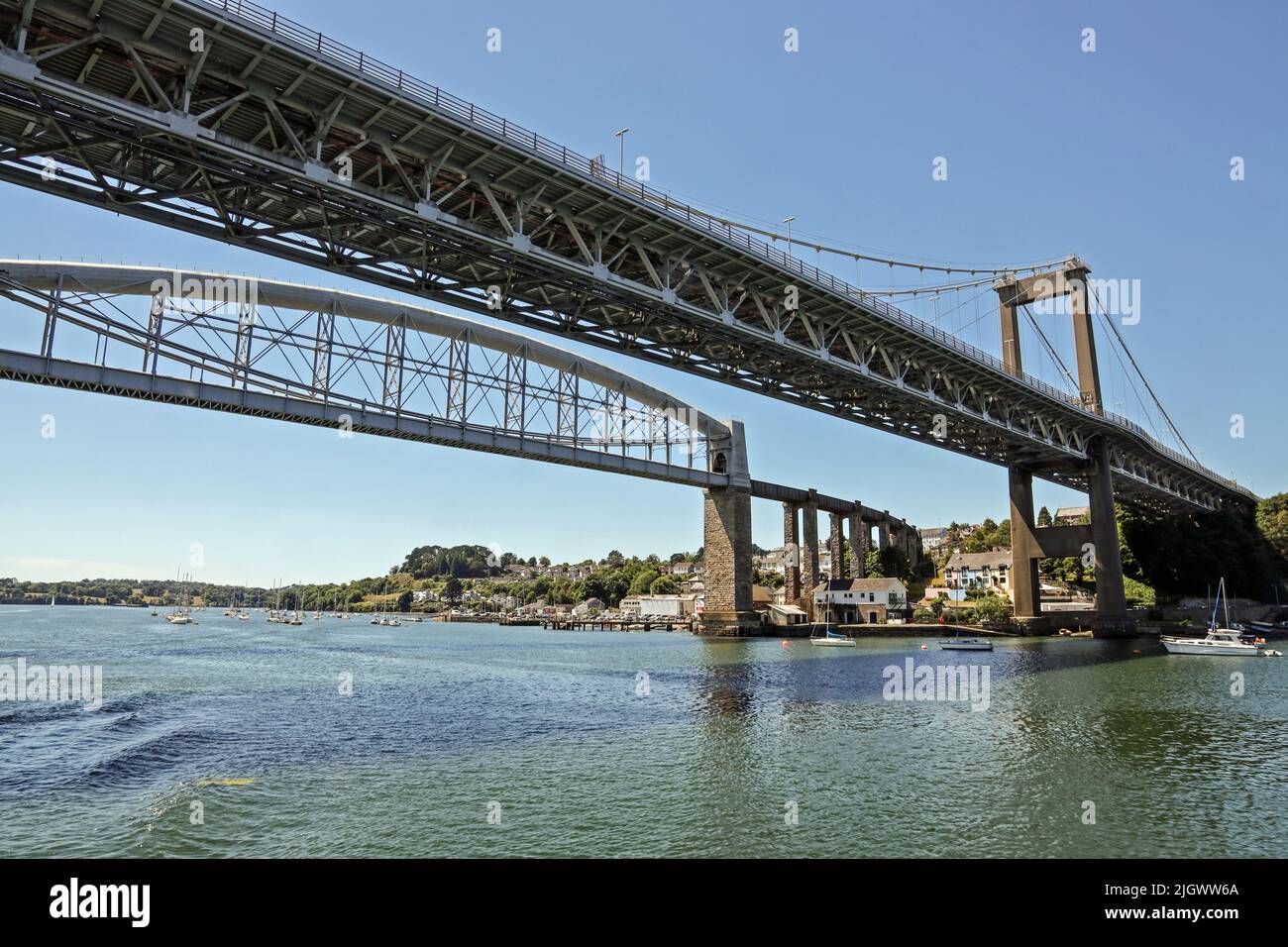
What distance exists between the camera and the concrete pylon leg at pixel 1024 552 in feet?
250

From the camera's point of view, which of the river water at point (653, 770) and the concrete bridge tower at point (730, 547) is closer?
the river water at point (653, 770)

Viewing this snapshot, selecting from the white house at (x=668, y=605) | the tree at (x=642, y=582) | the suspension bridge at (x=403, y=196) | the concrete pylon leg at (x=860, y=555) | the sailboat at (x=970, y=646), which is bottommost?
the white house at (x=668, y=605)

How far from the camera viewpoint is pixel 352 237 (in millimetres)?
28141

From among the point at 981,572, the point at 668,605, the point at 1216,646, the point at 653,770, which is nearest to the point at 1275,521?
the point at 981,572

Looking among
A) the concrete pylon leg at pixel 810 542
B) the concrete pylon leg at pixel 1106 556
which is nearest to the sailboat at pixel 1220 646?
the concrete pylon leg at pixel 1106 556

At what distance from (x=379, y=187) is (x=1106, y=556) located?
2813 inches

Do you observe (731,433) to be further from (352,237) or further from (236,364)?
(352,237)

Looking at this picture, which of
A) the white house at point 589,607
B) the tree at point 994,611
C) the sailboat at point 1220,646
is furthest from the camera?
the white house at point 589,607

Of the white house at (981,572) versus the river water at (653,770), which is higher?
the white house at (981,572)

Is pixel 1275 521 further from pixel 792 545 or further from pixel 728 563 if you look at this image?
pixel 728 563

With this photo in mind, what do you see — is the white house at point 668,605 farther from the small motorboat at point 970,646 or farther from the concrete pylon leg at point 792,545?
the small motorboat at point 970,646

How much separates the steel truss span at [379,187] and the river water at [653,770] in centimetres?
1590

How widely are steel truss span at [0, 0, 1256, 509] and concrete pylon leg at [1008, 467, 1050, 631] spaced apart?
37758 mm

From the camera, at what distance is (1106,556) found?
237 ft
